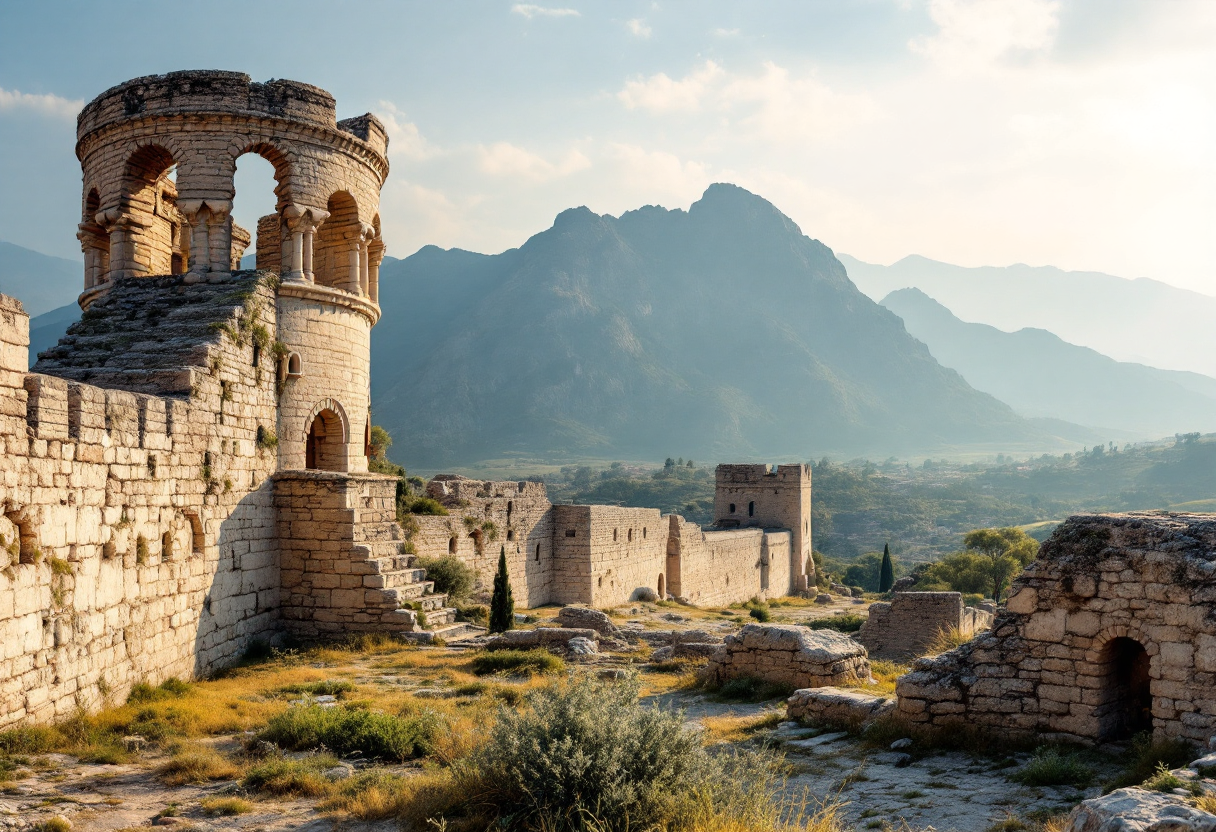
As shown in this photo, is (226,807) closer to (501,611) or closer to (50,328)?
(501,611)

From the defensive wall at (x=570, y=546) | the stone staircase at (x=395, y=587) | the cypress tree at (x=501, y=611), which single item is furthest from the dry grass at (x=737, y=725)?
the defensive wall at (x=570, y=546)

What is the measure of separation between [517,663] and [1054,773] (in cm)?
694

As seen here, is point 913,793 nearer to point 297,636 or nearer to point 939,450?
point 297,636

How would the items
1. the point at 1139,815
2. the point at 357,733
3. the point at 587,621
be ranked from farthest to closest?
the point at 587,621 → the point at 357,733 → the point at 1139,815

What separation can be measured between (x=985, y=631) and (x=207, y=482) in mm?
9245

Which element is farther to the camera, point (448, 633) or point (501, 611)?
point (501, 611)

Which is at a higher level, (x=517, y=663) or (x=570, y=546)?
(x=570, y=546)

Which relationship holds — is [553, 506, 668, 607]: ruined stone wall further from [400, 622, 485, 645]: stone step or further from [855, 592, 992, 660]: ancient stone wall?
[400, 622, 485, 645]: stone step

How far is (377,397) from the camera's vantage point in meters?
152

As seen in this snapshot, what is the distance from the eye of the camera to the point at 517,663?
11984mm

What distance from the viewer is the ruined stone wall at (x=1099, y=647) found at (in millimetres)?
7027

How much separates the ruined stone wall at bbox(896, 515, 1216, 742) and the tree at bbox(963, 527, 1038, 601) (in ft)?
103

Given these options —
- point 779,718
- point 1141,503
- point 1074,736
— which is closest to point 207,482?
point 779,718

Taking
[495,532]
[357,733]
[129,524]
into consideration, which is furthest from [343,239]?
[357,733]
